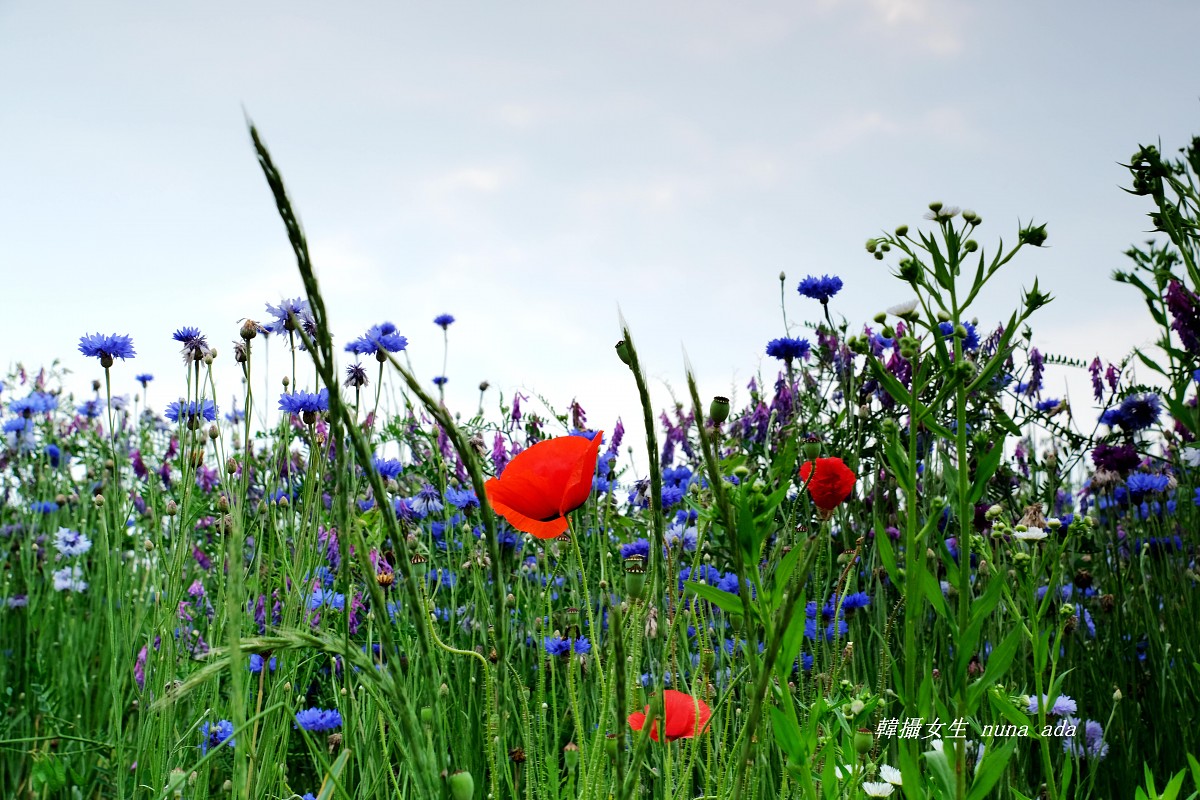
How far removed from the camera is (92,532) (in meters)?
3.91

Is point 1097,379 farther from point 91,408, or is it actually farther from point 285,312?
point 91,408

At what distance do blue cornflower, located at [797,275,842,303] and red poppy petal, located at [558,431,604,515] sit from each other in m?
2.30

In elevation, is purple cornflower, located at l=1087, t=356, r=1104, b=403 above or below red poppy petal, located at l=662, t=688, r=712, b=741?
above

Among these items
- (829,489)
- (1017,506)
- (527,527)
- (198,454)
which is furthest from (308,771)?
(1017,506)

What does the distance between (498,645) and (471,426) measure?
8.32 feet

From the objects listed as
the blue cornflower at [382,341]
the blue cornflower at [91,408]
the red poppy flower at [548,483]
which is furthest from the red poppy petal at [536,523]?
the blue cornflower at [91,408]

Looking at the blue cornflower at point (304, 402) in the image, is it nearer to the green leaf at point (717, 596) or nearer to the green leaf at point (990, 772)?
the green leaf at point (717, 596)

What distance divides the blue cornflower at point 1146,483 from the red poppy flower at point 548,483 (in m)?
2.99

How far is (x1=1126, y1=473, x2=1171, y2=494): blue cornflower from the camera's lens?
334 cm

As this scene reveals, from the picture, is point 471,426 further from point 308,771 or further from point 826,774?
point 826,774

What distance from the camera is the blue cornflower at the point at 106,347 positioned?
2.16m

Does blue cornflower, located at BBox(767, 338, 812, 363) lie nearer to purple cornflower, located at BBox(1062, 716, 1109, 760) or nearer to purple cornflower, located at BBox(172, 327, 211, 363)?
purple cornflower, located at BBox(1062, 716, 1109, 760)

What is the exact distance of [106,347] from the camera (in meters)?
2.19

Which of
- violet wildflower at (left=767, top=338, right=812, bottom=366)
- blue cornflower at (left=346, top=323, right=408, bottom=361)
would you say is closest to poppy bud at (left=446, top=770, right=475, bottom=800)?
blue cornflower at (left=346, top=323, right=408, bottom=361)
